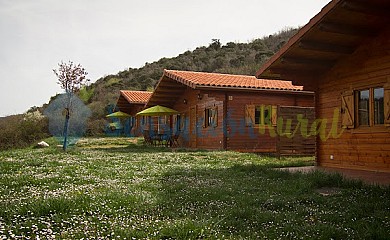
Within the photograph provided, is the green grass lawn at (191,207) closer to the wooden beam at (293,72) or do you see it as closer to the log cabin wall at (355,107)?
the log cabin wall at (355,107)

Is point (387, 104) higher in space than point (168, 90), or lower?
lower

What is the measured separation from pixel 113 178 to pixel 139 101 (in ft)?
74.5

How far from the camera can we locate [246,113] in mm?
17109

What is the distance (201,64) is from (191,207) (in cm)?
5143

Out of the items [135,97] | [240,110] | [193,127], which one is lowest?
[193,127]

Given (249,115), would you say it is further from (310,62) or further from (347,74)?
(347,74)

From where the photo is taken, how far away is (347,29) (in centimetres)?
831

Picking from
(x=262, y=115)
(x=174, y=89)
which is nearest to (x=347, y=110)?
(x=262, y=115)

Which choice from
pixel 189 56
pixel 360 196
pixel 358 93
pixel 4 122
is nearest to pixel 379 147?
pixel 358 93

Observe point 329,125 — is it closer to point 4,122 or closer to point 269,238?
point 269,238

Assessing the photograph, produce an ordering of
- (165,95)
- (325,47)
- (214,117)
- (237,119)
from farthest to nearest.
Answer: (165,95) → (214,117) → (237,119) → (325,47)

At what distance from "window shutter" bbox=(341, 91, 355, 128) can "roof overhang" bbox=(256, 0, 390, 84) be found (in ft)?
3.68

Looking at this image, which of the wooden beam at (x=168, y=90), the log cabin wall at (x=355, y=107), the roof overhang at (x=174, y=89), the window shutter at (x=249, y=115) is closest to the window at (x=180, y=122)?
the roof overhang at (x=174, y=89)

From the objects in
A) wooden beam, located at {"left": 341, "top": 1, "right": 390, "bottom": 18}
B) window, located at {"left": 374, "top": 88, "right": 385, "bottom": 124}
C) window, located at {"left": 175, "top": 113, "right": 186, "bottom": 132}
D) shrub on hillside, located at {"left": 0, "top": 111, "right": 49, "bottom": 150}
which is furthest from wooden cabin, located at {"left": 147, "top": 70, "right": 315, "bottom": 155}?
shrub on hillside, located at {"left": 0, "top": 111, "right": 49, "bottom": 150}
